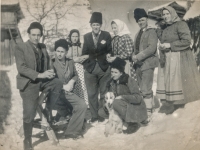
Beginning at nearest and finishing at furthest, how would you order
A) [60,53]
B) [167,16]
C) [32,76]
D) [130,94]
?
[32,76], [60,53], [130,94], [167,16]

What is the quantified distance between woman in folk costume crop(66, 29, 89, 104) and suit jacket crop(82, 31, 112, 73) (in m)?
0.07

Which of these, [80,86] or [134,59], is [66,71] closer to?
[80,86]

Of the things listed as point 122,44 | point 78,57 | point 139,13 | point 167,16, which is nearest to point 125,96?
point 122,44

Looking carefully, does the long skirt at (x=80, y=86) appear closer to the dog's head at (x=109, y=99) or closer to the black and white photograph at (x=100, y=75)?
the black and white photograph at (x=100, y=75)

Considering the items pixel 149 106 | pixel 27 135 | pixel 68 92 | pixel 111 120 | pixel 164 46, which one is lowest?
pixel 27 135

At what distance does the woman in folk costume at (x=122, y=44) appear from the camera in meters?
4.04

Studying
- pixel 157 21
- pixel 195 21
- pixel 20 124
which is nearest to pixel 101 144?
pixel 20 124

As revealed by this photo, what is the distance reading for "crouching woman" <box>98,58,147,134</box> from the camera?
3959mm

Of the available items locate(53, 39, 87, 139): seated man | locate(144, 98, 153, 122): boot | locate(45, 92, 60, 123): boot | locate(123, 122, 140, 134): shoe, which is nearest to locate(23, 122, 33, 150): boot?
locate(45, 92, 60, 123): boot

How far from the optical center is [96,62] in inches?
159

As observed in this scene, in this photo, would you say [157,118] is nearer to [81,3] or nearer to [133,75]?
[133,75]

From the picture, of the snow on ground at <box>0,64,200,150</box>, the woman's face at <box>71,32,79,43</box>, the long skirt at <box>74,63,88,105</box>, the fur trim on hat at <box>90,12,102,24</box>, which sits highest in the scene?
the fur trim on hat at <box>90,12,102,24</box>

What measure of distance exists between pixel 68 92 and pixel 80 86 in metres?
0.19

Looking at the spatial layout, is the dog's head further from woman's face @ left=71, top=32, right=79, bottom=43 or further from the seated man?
woman's face @ left=71, top=32, right=79, bottom=43
